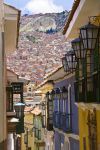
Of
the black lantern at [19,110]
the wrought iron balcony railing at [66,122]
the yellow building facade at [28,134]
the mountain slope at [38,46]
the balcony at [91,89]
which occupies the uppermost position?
the mountain slope at [38,46]

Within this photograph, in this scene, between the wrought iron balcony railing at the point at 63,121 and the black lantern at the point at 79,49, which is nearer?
the black lantern at the point at 79,49

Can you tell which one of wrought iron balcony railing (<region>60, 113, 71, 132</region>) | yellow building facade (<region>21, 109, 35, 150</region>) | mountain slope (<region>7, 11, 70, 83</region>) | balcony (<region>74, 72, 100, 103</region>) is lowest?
yellow building facade (<region>21, 109, 35, 150</region>)

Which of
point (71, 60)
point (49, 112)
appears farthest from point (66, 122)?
point (49, 112)

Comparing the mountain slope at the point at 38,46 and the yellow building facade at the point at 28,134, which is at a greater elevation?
the mountain slope at the point at 38,46

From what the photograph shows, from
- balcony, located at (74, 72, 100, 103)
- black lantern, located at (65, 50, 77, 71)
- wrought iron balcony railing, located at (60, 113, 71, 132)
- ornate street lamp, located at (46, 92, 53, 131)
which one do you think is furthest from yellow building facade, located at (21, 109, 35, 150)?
balcony, located at (74, 72, 100, 103)

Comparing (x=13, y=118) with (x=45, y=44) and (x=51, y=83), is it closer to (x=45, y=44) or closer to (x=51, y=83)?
(x=51, y=83)

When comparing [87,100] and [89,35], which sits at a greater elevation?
[89,35]

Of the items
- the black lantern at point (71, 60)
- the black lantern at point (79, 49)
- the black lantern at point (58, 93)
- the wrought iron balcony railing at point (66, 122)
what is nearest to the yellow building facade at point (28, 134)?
the black lantern at point (58, 93)

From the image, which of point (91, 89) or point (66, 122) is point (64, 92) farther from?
point (91, 89)

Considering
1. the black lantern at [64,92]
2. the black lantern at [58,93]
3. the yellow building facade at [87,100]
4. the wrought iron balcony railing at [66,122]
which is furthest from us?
the black lantern at [58,93]

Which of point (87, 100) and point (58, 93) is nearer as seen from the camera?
point (87, 100)

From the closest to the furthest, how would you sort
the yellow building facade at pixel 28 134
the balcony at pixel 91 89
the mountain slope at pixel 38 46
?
the balcony at pixel 91 89, the yellow building facade at pixel 28 134, the mountain slope at pixel 38 46

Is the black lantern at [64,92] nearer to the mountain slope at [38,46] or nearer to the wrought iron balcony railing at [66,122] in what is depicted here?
the wrought iron balcony railing at [66,122]

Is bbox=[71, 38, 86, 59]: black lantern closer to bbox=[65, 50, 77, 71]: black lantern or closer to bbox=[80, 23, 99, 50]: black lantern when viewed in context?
bbox=[80, 23, 99, 50]: black lantern
